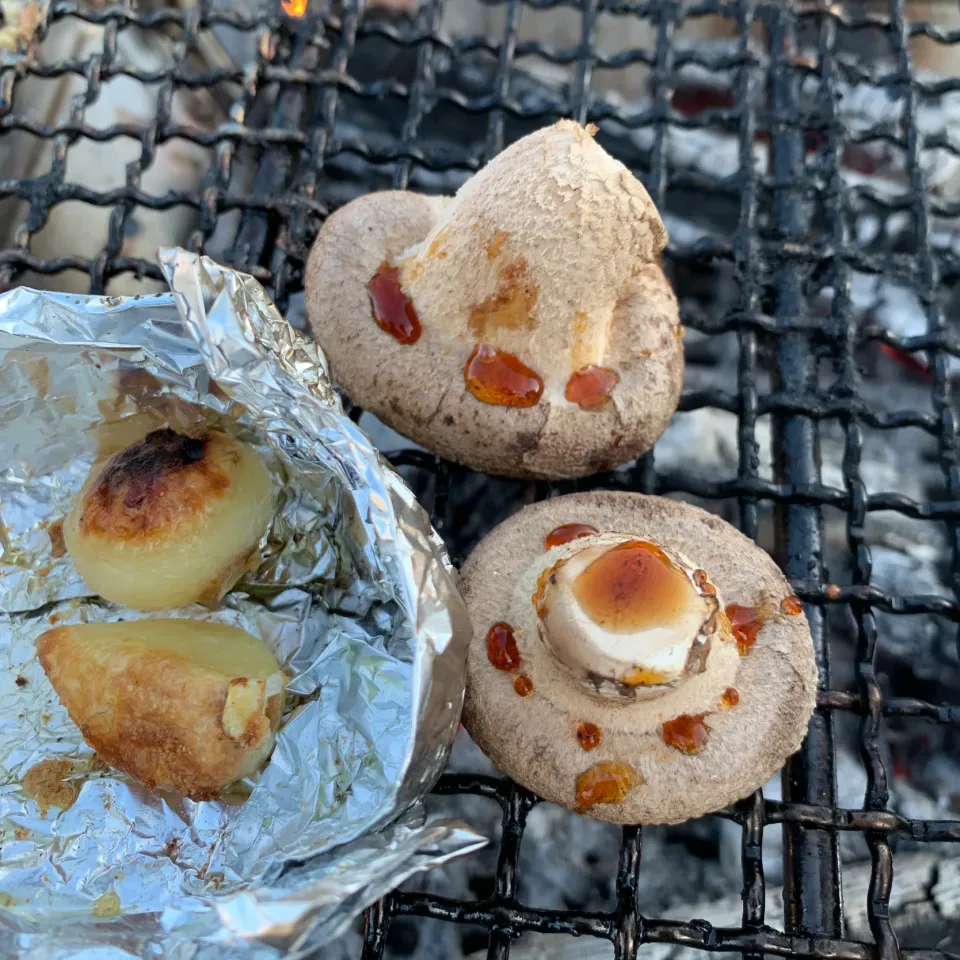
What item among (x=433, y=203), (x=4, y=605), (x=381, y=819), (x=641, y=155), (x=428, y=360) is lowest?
(x=381, y=819)

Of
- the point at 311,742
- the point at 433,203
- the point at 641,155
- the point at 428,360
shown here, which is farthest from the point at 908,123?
the point at 311,742

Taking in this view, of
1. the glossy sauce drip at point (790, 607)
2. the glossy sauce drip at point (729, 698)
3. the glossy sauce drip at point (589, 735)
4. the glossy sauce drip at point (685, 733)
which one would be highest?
the glossy sauce drip at point (790, 607)

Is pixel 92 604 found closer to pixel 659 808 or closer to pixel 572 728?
pixel 572 728

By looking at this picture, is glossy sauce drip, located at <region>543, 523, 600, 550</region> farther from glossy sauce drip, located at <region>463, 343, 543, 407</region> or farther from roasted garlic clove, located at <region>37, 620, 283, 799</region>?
roasted garlic clove, located at <region>37, 620, 283, 799</region>

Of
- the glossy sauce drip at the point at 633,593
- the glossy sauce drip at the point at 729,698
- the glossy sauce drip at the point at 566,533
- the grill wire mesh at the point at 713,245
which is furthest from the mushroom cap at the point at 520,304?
the glossy sauce drip at the point at 729,698

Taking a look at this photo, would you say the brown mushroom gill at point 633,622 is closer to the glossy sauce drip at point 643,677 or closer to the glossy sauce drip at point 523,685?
the glossy sauce drip at point 643,677
